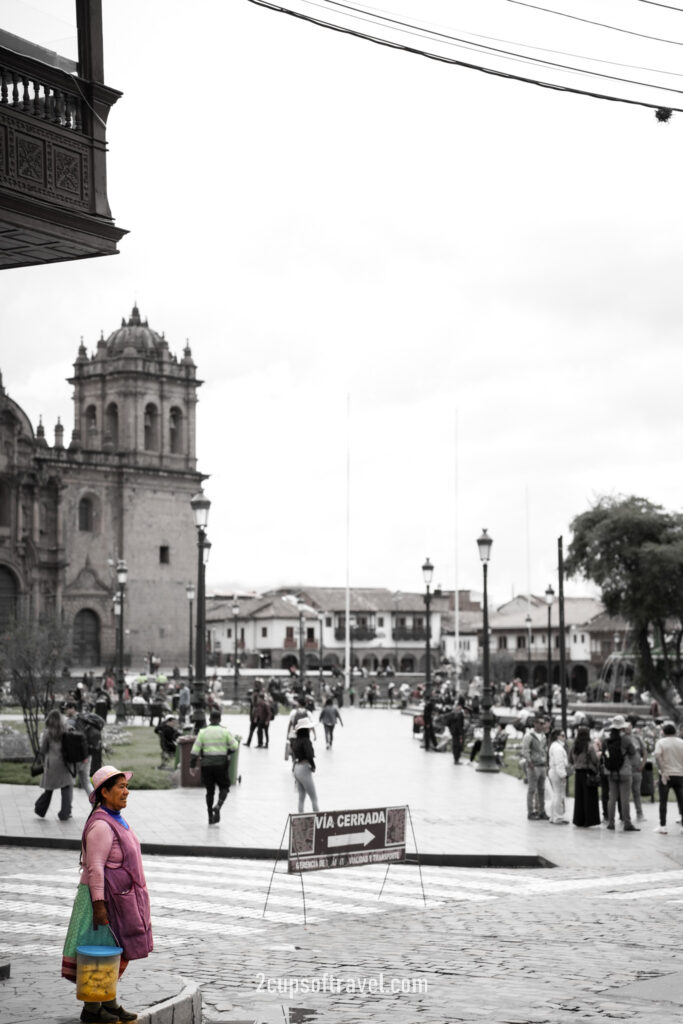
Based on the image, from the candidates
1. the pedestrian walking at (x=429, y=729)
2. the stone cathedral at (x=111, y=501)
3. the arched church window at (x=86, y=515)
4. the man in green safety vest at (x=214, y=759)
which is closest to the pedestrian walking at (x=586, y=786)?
the man in green safety vest at (x=214, y=759)

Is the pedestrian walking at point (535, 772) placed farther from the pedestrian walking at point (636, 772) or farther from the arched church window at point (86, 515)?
the arched church window at point (86, 515)

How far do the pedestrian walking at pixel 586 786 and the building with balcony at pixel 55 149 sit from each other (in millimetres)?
12460

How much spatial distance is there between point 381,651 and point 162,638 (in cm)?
4322

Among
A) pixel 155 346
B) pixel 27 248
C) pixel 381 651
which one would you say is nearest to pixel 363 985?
pixel 27 248

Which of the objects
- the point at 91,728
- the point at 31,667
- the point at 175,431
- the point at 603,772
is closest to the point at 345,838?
the point at 603,772

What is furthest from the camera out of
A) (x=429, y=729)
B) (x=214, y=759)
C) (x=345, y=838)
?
(x=429, y=729)

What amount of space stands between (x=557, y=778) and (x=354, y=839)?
7.47 metres

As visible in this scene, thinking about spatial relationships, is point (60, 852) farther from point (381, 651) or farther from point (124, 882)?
point (381, 651)

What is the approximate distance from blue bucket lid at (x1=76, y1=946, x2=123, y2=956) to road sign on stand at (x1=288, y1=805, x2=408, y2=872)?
521cm

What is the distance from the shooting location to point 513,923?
11805mm

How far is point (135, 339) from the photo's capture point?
91.9 m

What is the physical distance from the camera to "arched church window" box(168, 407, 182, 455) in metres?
91.2

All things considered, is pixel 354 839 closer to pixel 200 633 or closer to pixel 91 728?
pixel 91 728

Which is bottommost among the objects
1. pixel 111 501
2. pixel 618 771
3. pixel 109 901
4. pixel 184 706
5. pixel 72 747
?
pixel 184 706
